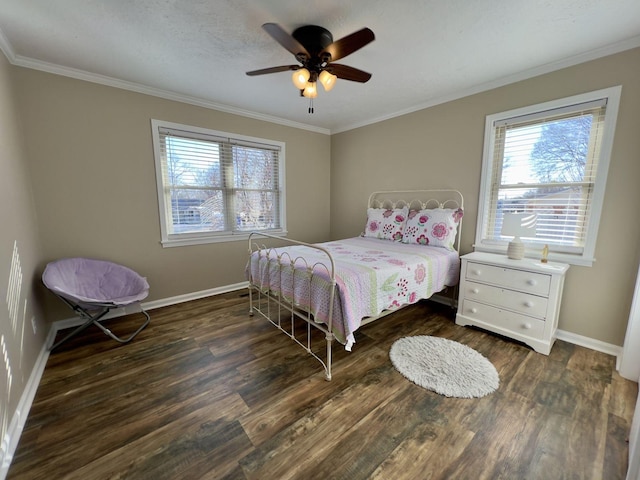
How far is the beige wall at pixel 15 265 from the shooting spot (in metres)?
1.47

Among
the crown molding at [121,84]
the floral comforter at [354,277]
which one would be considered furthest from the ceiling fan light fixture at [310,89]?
the crown molding at [121,84]

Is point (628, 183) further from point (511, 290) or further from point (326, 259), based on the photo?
point (326, 259)

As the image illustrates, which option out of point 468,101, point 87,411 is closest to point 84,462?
point 87,411

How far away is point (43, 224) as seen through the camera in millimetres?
2471

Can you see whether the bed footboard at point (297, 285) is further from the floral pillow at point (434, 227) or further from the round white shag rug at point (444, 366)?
the floral pillow at point (434, 227)

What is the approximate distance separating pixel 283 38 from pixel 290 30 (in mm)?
393

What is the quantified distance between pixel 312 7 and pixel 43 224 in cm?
301

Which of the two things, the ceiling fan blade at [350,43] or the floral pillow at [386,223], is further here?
the floral pillow at [386,223]

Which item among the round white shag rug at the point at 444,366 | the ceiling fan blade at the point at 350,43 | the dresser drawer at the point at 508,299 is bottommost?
the round white shag rug at the point at 444,366

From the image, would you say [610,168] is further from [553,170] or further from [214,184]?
[214,184]

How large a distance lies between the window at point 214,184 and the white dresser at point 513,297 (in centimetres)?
272

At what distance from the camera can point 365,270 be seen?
2064 millimetres

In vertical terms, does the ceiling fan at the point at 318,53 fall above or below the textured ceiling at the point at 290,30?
below

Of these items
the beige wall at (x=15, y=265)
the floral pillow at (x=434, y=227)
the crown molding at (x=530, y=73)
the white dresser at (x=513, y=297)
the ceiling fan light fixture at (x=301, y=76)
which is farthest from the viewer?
the floral pillow at (x=434, y=227)
